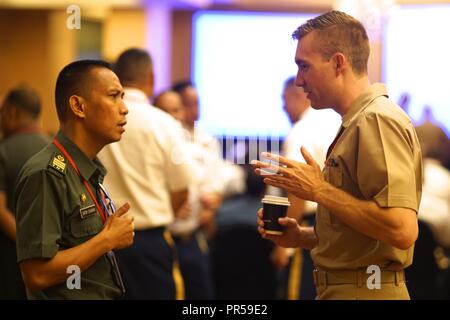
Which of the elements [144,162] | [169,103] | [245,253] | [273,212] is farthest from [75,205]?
[245,253]

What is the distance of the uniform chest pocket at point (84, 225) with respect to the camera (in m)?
2.32

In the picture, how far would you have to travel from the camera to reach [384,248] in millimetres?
2291

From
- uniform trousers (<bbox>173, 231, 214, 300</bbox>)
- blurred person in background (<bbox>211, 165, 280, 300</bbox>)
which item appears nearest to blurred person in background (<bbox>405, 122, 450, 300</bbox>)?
blurred person in background (<bbox>211, 165, 280, 300</bbox>)

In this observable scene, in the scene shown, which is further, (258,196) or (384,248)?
(258,196)

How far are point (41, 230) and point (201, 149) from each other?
310 cm

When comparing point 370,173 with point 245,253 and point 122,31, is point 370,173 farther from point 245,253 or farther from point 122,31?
point 122,31

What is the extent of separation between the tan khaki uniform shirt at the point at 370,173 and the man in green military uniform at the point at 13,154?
6.34 feet

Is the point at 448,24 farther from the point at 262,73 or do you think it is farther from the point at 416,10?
the point at 262,73

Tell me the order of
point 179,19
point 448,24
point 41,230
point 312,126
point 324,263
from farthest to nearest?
1. point 179,19
2. point 448,24
3. point 312,126
4. point 324,263
5. point 41,230

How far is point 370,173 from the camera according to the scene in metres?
2.23

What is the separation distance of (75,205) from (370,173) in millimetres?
861

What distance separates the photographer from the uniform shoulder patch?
2.29 metres

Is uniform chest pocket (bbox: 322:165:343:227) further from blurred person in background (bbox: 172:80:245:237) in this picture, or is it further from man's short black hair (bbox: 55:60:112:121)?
blurred person in background (bbox: 172:80:245:237)

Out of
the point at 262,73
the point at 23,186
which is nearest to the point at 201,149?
the point at 262,73
